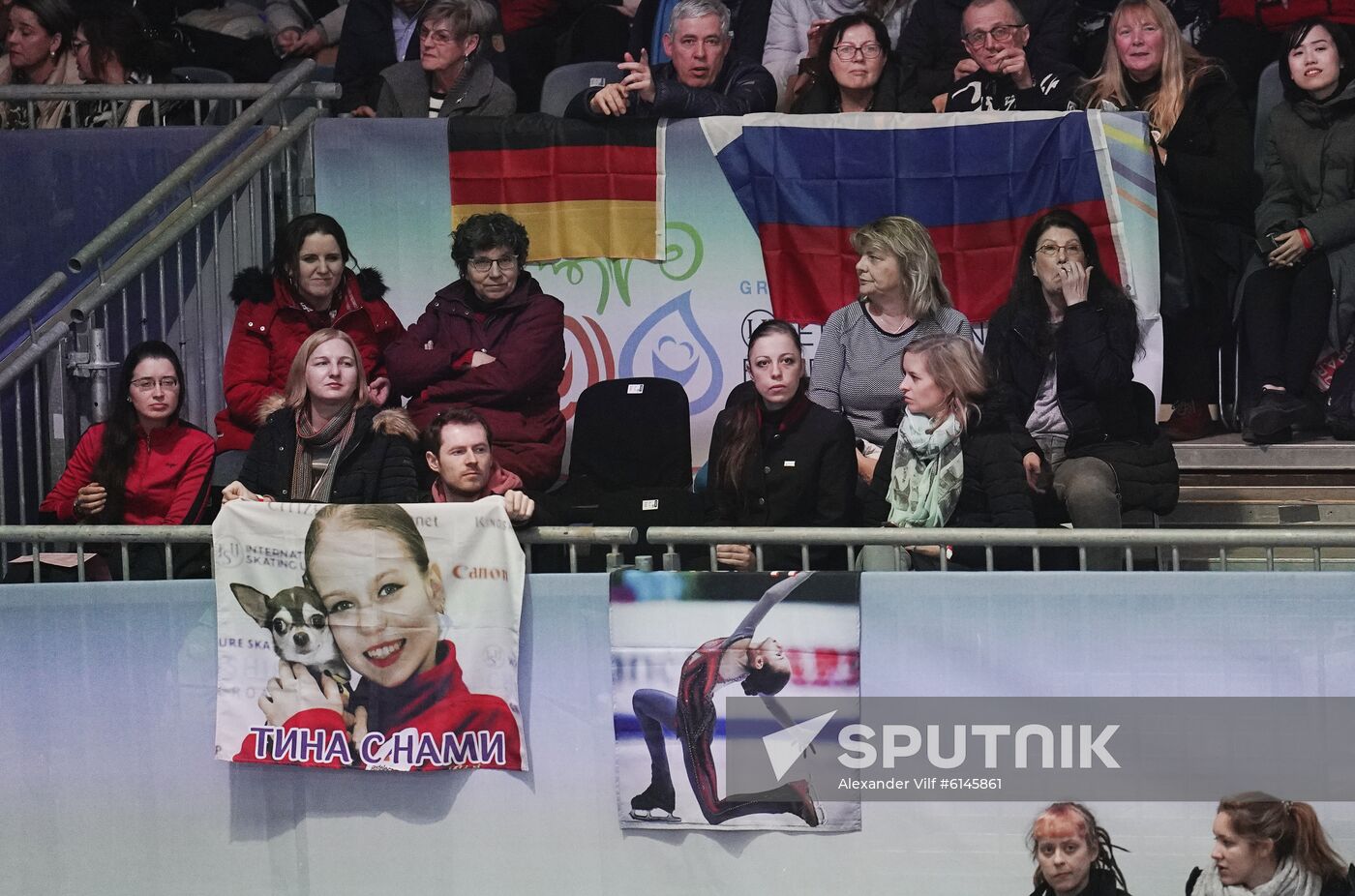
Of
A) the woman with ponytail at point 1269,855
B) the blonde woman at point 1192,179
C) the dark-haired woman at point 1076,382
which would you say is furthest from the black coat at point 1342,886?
the blonde woman at point 1192,179

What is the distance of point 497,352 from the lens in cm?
773

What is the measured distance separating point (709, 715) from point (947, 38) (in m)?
4.17

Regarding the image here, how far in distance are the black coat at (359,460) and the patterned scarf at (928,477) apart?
1.60 metres

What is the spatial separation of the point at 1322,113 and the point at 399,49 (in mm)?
4194

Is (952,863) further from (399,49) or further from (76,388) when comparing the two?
(399,49)

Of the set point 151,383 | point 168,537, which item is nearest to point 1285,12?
point 151,383

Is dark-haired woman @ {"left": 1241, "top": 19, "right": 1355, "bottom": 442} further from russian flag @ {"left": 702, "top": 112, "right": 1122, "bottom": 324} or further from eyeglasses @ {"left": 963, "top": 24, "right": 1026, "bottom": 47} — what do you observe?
eyeglasses @ {"left": 963, "top": 24, "right": 1026, "bottom": 47}

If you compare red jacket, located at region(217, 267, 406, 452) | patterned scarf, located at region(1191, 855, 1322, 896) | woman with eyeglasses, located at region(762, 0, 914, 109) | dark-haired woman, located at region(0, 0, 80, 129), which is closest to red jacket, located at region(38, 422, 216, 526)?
red jacket, located at region(217, 267, 406, 452)

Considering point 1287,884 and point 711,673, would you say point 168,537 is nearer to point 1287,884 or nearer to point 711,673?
point 711,673

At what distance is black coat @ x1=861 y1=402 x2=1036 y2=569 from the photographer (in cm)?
656

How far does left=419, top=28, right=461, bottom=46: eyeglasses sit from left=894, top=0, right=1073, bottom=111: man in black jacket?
1970mm

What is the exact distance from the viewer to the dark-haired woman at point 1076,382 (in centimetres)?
703

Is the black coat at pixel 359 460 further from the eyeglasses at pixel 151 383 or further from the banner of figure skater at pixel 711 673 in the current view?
the banner of figure skater at pixel 711 673

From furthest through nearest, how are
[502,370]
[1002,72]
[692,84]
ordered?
[692,84], [1002,72], [502,370]
